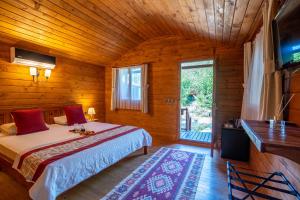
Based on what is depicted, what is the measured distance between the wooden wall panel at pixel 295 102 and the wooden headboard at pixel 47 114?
428 centimetres

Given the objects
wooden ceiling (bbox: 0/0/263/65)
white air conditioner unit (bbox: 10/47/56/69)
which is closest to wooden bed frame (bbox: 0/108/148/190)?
white air conditioner unit (bbox: 10/47/56/69)

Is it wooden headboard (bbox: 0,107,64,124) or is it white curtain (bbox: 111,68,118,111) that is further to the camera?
white curtain (bbox: 111,68,118,111)

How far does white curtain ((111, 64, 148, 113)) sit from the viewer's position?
4.42 metres

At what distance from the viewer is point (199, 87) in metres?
7.24

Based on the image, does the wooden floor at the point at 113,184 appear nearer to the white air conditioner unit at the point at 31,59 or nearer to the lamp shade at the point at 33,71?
the lamp shade at the point at 33,71

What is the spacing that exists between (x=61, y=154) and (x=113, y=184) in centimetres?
81

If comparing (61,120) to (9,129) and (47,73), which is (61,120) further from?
(47,73)

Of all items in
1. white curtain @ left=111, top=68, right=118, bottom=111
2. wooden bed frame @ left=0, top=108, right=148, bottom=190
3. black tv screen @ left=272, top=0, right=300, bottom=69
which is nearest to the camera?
black tv screen @ left=272, top=0, right=300, bottom=69

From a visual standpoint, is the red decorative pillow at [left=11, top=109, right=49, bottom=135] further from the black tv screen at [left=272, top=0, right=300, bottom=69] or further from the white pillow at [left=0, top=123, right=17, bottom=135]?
the black tv screen at [left=272, top=0, right=300, bottom=69]

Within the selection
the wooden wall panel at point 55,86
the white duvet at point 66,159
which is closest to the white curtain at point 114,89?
the wooden wall panel at point 55,86

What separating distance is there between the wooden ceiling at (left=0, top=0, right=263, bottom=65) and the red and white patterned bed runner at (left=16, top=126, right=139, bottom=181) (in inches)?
80.8

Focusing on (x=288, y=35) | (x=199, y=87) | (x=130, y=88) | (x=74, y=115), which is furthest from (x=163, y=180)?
(x=199, y=87)

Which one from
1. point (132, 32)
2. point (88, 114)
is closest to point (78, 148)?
point (88, 114)

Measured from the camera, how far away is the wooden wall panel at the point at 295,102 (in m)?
1.36
